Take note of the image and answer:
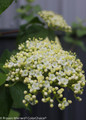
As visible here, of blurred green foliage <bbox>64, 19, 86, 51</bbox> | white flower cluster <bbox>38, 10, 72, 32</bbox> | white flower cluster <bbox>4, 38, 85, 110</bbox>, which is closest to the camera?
white flower cluster <bbox>4, 38, 85, 110</bbox>

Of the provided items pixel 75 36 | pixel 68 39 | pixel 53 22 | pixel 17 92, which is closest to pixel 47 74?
pixel 17 92

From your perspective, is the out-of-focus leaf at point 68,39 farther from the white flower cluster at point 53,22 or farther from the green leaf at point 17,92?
the green leaf at point 17,92

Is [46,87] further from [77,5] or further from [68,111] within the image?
[77,5]

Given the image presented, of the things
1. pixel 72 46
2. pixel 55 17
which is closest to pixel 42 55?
pixel 55 17

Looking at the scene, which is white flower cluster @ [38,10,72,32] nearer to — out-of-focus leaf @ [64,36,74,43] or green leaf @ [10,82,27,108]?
green leaf @ [10,82,27,108]

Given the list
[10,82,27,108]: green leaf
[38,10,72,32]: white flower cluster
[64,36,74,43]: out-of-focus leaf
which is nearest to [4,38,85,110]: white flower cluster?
[10,82,27,108]: green leaf

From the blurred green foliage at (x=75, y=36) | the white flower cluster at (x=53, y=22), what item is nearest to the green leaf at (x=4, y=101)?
the white flower cluster at (x=53, y=22)
